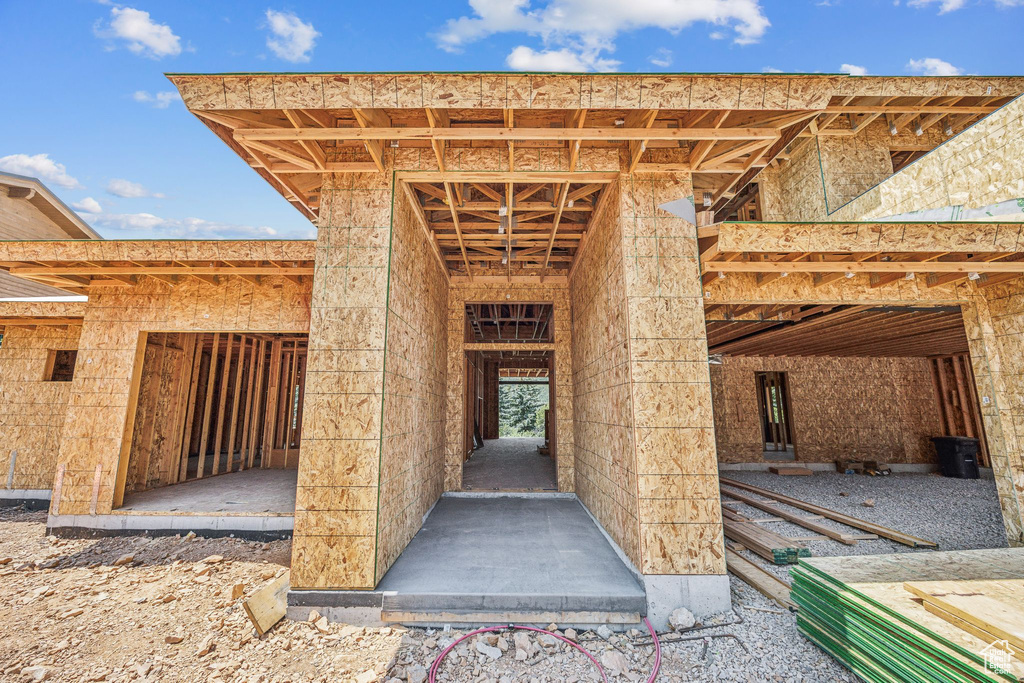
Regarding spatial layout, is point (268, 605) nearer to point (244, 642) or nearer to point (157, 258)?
point (244, 642)

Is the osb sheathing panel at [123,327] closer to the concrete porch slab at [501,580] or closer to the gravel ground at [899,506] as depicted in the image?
the concrete porch slab at [501,580]

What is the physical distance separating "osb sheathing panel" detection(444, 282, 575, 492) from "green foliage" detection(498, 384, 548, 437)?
23.8 m

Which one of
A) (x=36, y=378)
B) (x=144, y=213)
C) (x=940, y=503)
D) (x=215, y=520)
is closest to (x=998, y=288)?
(x=940, y=503)

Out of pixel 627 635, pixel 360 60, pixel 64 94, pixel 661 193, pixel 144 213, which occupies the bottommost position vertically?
pixel 627 635

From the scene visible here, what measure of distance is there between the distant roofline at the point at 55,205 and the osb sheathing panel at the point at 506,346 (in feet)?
30.6

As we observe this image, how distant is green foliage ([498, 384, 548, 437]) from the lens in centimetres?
3241

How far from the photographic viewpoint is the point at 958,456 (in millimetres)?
10680

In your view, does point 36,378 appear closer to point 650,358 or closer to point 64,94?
point 650,358

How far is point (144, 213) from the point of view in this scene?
79.2m

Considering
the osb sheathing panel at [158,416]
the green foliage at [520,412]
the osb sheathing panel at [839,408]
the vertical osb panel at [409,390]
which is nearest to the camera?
the vertical osb panel at [409,390]

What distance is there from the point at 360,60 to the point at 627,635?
232 inches

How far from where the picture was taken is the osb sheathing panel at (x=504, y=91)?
3568 mm

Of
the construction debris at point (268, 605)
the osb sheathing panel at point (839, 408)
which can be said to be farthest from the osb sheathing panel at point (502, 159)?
the osb sheathing panel at point (839, 408)

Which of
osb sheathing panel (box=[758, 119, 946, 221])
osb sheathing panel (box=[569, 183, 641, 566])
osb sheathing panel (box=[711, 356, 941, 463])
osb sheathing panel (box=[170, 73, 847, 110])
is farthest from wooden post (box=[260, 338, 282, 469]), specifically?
osb sheathing panel (box=[758, 119, 946, 221])
